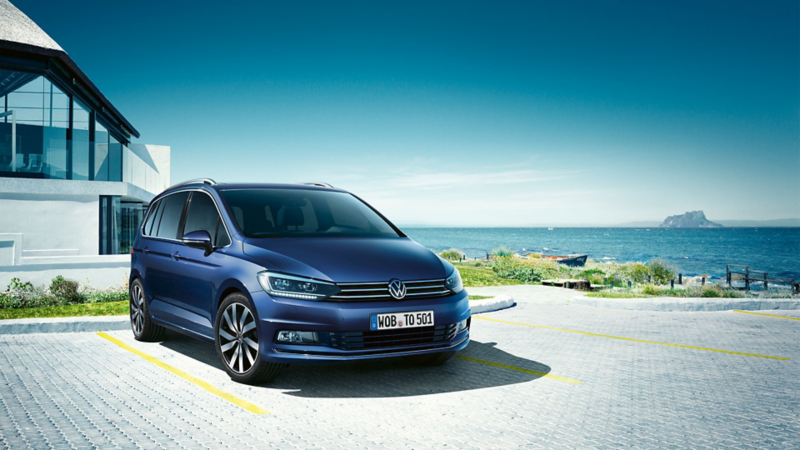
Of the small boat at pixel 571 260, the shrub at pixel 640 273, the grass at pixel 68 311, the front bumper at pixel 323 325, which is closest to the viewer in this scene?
the front bumper at pixel 323 325

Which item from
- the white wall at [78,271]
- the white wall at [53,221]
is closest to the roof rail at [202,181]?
the white wall at [78,271]

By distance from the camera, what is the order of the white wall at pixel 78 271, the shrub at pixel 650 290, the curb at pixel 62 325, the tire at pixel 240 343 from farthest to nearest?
the shrub at pixel 650 290
the white wall at pixel 78 271
the curb at pixel 62 325
the tire at pixel 240 343

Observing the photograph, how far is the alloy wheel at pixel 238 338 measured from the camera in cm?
546

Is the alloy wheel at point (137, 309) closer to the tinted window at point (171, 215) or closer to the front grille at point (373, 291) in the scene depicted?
the tinted window at point (171, 215)

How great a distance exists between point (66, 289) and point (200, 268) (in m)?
9.33

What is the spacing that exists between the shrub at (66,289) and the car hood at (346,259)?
9.66 m

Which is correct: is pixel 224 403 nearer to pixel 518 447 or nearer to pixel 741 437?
pixel 518 447

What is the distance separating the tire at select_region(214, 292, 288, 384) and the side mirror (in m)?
0.64

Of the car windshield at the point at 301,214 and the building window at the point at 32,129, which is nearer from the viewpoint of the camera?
the car windshield at the point at 301,214

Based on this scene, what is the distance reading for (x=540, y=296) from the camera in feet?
50.1

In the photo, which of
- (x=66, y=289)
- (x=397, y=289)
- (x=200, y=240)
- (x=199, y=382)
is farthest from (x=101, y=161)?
(x=397, y=289)

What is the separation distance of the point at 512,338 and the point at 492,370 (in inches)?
90.9

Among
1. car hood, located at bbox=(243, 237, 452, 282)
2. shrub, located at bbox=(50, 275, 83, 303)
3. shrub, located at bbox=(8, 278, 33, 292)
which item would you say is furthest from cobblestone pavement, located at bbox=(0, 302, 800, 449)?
shrub, located at bbox=(8, 278, 33, 292)

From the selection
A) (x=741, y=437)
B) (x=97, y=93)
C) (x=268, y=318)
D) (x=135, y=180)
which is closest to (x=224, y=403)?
(x=268, y=318)
